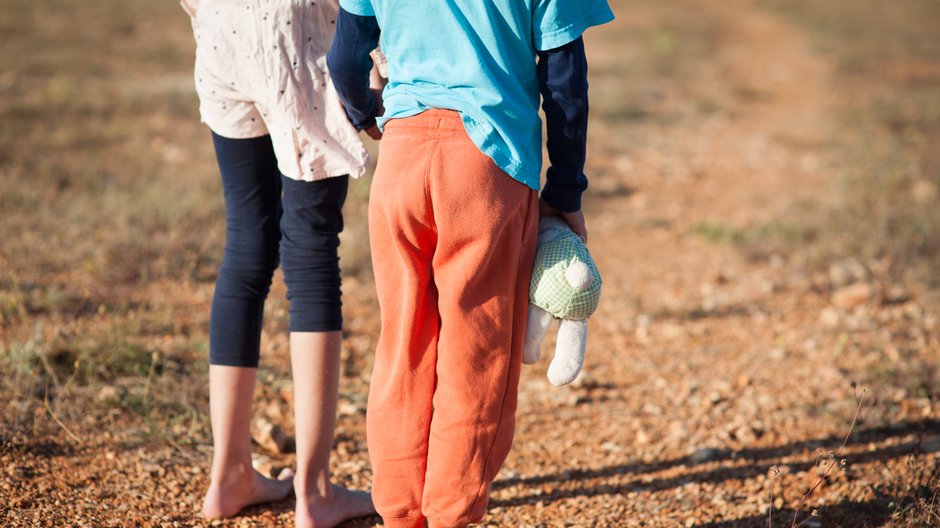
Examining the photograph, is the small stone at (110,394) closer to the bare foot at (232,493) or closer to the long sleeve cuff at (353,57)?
the bare foot at (232,493)

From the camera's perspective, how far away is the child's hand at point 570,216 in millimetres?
1740

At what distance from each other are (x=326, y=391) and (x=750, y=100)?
6.99 meters

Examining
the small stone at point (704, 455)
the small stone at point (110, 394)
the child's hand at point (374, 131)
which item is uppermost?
the child's hand at point (374, 131)

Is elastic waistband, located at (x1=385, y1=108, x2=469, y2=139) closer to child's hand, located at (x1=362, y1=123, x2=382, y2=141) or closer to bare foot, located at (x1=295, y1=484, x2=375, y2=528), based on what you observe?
child's hand, located at (x1=362, y1=123, x2=382, y2=141)

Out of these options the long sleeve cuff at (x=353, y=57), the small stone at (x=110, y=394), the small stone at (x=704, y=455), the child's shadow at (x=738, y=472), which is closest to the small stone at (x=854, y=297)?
the child's shadow at (x=738, y=472)

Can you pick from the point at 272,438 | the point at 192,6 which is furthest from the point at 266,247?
the point at 272,438

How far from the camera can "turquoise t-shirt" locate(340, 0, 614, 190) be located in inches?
60.2

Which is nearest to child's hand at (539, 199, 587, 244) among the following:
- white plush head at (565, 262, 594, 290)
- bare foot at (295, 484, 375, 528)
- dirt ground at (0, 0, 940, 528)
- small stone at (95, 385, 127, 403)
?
white plush head at (565, 262, 594, 290)

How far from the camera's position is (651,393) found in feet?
10.2

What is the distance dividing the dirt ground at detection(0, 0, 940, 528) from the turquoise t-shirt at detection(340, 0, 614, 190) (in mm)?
1102

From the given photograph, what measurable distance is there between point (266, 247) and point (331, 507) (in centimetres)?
67

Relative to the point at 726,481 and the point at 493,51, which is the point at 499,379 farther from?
the point at 726,481

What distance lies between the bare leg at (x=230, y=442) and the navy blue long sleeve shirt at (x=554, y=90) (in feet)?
2.47

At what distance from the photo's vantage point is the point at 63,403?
101 inches
